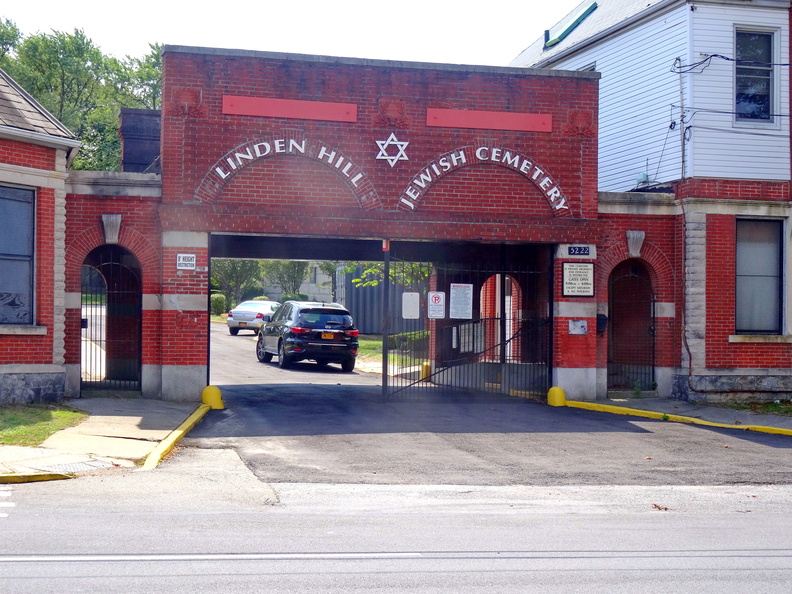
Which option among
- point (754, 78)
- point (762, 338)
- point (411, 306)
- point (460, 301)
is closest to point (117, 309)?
point (411, 306)

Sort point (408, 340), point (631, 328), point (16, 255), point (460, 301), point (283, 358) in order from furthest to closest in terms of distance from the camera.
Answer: point (283, 358), point (408, 340), point (631, 328), point (460, 301), point (16, 255)

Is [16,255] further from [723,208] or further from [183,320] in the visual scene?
[723,208]

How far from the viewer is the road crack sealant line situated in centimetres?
1501

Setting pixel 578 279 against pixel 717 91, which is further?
pixel 717 91

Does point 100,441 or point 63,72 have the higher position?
point 63,72

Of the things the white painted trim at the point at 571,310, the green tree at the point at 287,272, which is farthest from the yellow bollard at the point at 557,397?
the green tree at the point at 287,272

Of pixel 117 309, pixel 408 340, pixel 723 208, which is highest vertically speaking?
pixel 723 208

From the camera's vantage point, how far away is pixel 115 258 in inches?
687

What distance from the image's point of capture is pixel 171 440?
12148 millimetres

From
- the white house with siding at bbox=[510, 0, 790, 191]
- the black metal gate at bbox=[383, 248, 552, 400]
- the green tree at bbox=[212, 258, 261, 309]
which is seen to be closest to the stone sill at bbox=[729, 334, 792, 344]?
the white house with siding at bbox=[510, 0, 790, 191]

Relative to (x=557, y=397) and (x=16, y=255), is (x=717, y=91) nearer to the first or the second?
(x=557, y=397)

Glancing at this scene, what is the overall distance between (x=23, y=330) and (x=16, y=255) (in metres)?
1.21

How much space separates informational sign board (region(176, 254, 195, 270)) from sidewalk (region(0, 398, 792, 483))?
2.36 metres

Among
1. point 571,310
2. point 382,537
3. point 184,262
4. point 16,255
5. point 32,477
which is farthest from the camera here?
point 571,310
